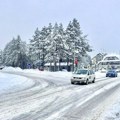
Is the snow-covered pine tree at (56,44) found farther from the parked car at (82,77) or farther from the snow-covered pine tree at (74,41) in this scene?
the parked car at (82,77)

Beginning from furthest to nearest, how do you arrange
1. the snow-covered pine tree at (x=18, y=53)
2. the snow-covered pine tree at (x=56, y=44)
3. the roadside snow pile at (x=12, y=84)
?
1. the snow-covered pine tree at (x=18, y=53)
2. the snow-covered pine tree at (x=56, y=44)
3. the roadside snow pile at (x=12, y=84)

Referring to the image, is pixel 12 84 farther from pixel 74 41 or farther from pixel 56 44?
pixel 74 41

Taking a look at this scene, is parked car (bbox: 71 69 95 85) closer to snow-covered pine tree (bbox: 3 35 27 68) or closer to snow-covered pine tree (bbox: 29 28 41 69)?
snow-covered pine tree (bbox: 29 28 41 69)

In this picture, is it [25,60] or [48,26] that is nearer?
[48,26]

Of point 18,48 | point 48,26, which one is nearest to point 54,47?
point 48,26

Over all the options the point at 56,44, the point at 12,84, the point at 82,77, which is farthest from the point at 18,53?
the point at 12,84

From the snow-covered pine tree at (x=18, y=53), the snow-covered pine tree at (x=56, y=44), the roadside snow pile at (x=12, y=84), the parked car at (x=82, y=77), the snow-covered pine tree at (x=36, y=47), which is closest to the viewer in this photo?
the roadside snow pile at (x=12, y=84)

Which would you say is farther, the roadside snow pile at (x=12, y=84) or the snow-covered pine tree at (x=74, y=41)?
the snow-covered pine tree at (x=74, y=41)

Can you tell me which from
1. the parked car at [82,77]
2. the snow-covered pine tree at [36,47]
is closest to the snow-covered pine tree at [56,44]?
the snow-covered pine tree at [36,47]

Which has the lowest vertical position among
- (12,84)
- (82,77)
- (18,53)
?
(12,84)

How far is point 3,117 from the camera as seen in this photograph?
1045cm

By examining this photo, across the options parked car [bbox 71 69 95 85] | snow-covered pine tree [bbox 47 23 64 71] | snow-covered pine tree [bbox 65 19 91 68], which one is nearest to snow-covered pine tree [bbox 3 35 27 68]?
snow-covered pine tree [bbox 47 23 64 71]

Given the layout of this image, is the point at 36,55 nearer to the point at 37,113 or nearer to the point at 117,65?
the point at 117,65

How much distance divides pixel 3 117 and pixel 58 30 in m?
72.5
